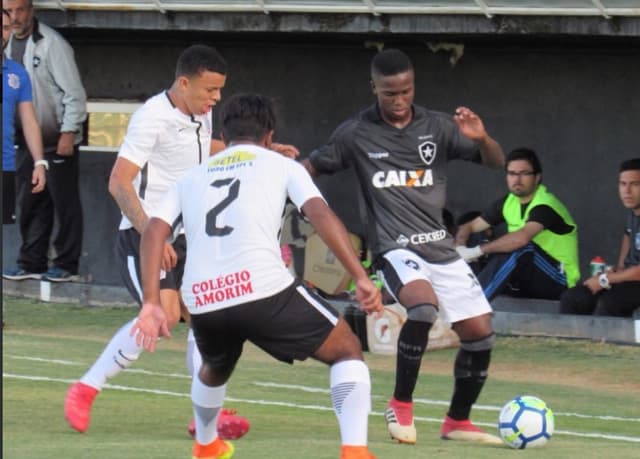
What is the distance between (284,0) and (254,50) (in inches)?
81.7

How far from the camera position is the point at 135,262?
27.7 feet

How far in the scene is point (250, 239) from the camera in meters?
6.50

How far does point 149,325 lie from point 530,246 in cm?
770

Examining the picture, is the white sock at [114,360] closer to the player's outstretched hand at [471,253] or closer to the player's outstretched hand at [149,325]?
the player's outstretched hand at [149,325]

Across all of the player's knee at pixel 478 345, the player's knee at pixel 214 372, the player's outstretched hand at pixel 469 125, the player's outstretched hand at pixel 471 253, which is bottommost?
the player's outstretched hand at pixel 471 253

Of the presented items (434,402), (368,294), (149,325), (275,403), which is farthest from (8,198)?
(368,294)

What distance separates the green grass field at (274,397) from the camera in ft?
25.3

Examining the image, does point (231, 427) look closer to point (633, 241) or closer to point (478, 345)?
point (478, 345)

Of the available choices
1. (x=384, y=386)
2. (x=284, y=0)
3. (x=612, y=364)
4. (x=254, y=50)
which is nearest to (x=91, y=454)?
(x=384, y=386)

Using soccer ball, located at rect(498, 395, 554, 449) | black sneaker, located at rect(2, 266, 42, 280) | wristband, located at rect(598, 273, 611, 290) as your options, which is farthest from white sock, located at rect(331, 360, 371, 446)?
black sneaker, located at rect(2, 266, 42, 280)

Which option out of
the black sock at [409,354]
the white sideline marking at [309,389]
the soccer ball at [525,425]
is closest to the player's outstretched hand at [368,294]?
the soccer ball at [525,425]

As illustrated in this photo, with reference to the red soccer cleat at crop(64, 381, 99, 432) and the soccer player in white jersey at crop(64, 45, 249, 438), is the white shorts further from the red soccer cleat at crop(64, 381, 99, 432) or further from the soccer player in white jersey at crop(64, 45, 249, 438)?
the red soccer cleat at crop(64, 381, 99, 432)

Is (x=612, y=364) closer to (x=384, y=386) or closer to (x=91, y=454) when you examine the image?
(x=384, y=386)

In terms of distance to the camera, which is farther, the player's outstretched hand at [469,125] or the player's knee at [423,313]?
the player's outstretched hand at [469,125]
